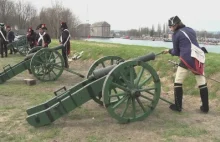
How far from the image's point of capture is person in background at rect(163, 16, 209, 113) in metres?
6.00

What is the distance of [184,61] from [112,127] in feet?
6.28

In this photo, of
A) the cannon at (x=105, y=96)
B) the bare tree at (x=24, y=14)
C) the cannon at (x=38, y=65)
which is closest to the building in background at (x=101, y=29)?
the bare tree at (x=24, y=14)

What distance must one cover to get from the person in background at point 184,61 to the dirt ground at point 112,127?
1.03 feet

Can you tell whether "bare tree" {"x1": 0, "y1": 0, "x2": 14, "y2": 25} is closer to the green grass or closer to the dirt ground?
the green grass

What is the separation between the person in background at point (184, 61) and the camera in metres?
6.00

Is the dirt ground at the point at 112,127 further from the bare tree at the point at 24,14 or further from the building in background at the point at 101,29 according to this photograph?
the building in background at the point at 101,29

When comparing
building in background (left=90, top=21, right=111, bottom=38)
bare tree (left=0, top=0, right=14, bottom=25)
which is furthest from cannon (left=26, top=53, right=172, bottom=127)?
building in background (left=90, top=21, right=111, bottom=38)

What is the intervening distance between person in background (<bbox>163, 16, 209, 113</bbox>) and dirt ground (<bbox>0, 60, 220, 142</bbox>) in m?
0.31

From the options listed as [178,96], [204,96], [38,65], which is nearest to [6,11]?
[38,65]

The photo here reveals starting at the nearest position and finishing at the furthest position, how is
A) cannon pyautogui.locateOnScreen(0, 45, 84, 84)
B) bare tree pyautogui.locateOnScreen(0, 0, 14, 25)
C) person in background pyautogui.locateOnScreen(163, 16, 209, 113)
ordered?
person in background pyautogui.locateOnScreen(163, 16, 209, 113), cannon pyautogui.locateOnScreen(0, 45, 84, 84), bare tree pyautogui.locateOnScreen(0, 0, 14, 25)

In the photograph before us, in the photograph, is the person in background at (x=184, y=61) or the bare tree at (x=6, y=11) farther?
the bare tree at (x=6, y=11)

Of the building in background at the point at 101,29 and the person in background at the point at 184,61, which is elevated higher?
the building in background at the point at 101,29

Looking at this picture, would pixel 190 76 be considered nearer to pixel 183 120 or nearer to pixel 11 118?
pixel 183 120

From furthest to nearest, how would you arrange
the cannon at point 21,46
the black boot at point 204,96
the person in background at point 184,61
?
the cannon at point 21,46, the black boot at point 204,96, the person in background at point 184,61
